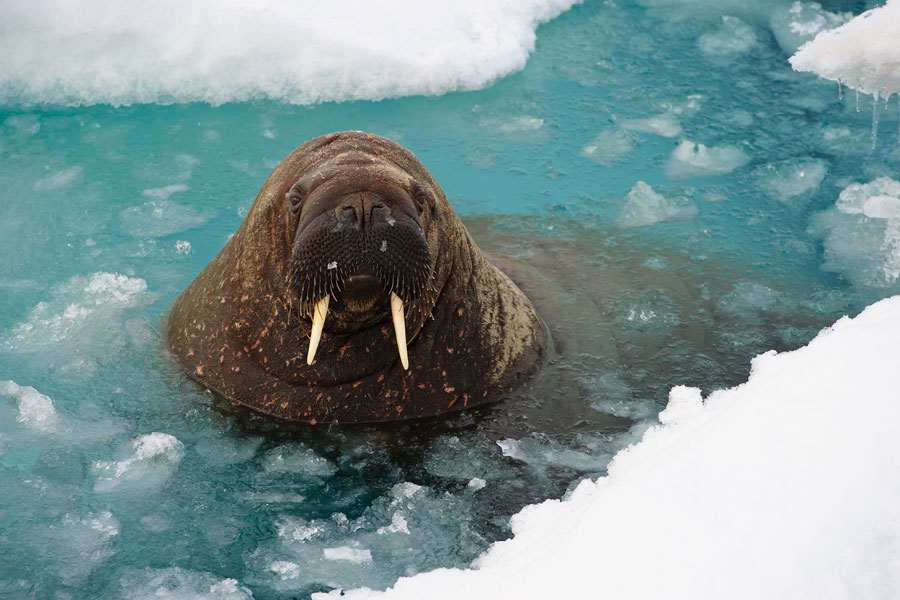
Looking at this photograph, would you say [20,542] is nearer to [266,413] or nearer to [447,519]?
A: [266,413]

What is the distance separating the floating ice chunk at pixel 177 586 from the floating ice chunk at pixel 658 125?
6660 millimetres

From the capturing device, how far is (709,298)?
22.0 ft

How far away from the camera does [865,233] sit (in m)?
7.40

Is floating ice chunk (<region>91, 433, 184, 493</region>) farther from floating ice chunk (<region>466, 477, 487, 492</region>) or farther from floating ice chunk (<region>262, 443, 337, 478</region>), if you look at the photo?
floating ice chunk (<region>466, 477, 487, 492</region>)

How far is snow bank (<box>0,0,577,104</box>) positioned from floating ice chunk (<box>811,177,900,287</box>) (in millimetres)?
4032

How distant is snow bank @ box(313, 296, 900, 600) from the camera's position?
251 centimetres

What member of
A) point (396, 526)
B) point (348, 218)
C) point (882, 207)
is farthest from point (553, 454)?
point (882, 207)

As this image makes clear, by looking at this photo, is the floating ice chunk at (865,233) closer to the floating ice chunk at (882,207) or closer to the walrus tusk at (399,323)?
the floating ice chunk at (882,207)

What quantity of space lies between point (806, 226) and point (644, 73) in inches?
129

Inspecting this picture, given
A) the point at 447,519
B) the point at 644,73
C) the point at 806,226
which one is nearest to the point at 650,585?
the point at 447,519

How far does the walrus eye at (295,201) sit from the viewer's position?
4.78 m

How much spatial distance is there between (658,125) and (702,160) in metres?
0.76

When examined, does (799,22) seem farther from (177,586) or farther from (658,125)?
(177,586)

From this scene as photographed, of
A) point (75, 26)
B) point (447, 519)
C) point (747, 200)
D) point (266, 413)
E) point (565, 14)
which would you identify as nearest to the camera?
point (447, 519)
